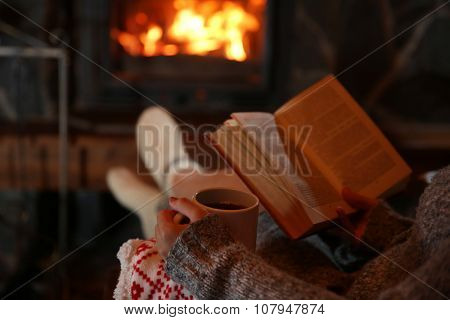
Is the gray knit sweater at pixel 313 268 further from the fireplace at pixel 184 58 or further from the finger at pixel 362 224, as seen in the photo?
the fireplace at pixel 184 58

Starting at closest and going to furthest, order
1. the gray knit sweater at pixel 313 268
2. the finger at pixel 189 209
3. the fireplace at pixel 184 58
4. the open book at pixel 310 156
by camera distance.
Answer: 1. the gray knit sweater at pixel 313 268
2. the finger at pixel 189 209
3. the open book at pixel 310 156
4. the fireplace at pixel 184 58

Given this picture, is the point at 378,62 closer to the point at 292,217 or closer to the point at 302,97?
the point at 302,97

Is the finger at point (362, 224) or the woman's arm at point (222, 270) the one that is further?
the finger at point (362, 224)

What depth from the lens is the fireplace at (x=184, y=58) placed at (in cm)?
185

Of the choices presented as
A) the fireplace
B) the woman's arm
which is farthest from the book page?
the fireplace

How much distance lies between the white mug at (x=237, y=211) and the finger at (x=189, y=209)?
0.01m

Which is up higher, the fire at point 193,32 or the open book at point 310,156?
the fire at point 193,32

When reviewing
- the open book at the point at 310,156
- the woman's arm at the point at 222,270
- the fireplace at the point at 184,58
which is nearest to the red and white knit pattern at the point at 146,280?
the woman's arm at the point at 222,270

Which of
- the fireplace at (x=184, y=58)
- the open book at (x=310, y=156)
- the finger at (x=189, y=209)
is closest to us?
the finger at (x=189, y=209)

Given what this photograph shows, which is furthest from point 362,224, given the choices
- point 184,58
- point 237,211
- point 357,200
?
point 184,58

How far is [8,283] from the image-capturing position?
4.80 ft

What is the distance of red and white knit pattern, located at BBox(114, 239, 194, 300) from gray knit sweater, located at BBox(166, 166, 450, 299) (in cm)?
3

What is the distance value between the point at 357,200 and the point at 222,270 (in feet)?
0.94
